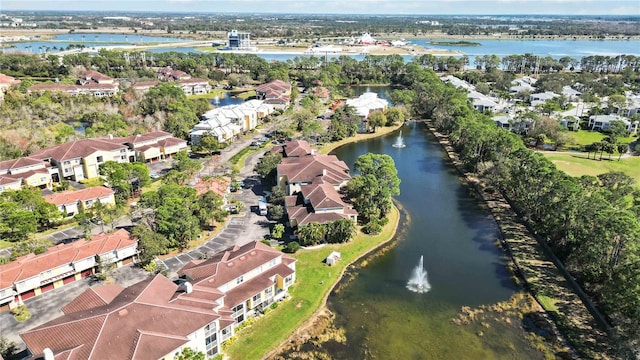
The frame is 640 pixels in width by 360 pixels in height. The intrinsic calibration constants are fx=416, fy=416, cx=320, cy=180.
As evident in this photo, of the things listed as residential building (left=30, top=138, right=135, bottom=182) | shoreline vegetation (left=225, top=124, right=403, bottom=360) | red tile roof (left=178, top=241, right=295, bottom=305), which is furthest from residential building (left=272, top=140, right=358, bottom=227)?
residential building (left=30, top=138, right=135, bottom=182)

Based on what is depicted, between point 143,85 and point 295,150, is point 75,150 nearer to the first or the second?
point 295,150

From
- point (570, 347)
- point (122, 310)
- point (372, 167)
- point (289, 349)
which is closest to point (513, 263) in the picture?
point (570, 347)

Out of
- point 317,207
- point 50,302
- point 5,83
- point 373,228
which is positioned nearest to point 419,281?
point 373,228

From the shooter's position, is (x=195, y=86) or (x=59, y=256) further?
(x=195, y=86)

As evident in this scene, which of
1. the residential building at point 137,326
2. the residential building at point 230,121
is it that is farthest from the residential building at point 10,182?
the residential building at point 137,326

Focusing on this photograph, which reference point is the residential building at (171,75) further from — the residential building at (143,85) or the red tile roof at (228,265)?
the red tile roof at (228,265)
